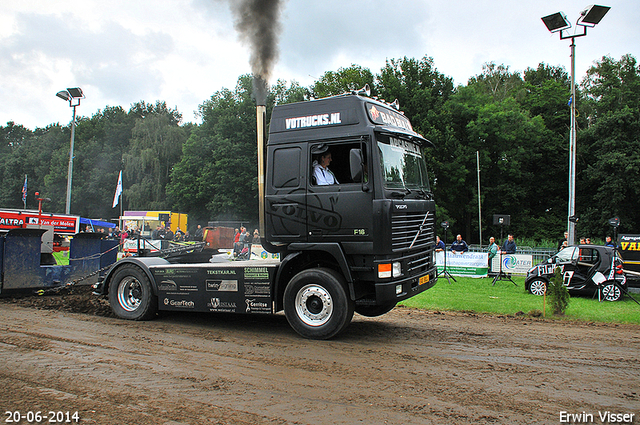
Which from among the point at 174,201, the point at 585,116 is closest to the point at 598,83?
the point at 585,116

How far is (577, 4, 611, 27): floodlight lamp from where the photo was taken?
19328 mm

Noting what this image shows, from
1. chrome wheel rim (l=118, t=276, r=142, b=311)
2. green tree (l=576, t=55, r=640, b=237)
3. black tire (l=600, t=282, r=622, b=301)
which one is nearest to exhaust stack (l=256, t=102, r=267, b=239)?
chrome wheel rim (l=118, t=276, r=142, b=311)

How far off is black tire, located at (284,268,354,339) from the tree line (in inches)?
1119

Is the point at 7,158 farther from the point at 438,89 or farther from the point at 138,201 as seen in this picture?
the point at 438,89

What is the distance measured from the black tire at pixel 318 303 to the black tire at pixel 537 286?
931 cm

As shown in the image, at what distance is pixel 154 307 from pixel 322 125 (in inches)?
179

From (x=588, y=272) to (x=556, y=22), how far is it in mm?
13327

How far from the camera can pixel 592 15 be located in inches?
774

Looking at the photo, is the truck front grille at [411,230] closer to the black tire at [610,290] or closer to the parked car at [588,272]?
the parked car at [588,272]

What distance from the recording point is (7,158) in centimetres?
8562

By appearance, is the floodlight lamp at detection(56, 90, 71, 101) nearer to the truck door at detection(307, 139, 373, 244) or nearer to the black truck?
the black truck

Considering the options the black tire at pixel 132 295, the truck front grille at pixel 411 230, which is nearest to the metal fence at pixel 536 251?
the truck front grille at pixel 411 230

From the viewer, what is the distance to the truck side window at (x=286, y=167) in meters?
6.95

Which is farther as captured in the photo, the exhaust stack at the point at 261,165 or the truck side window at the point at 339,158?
the exhaust stack at the point at 261,165
